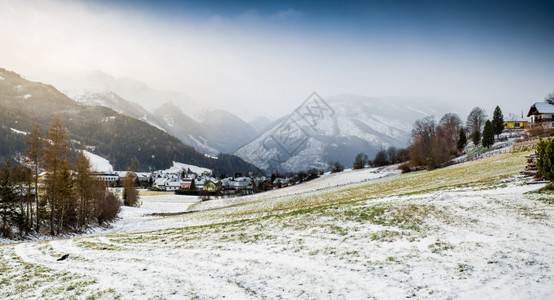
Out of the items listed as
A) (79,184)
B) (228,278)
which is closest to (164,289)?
(228,278)

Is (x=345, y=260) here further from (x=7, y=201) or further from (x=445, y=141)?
(x=445, y=141)

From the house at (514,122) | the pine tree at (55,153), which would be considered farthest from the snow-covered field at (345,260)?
the house at (514,122)

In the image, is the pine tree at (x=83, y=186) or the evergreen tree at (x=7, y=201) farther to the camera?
the pine tree at (x=83, y=186)

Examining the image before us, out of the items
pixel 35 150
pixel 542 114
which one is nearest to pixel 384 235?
pixel 35 150

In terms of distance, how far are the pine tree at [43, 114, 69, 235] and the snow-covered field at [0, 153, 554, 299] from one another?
14230 millimetres

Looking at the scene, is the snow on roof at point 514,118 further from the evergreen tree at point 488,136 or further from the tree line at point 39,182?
the tree line at point 39,182

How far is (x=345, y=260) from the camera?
12.9m

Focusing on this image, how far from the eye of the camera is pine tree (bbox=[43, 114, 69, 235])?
32.4 metres

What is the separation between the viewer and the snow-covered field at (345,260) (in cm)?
994

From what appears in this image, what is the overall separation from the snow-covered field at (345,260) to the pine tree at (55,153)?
14.2 metres

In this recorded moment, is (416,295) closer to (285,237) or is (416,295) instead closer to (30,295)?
(285,237)

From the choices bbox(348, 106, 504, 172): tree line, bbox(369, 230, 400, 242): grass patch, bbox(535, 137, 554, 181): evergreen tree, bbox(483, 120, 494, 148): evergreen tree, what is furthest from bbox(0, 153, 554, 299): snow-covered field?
bbox(483, 120, 494, 148): evergreen tree

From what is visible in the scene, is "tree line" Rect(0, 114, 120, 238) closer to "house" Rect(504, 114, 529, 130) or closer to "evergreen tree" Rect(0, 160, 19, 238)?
"evergreen tree" Rect(0, 160, 19, 238)

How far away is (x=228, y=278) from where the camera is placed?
12.2m
